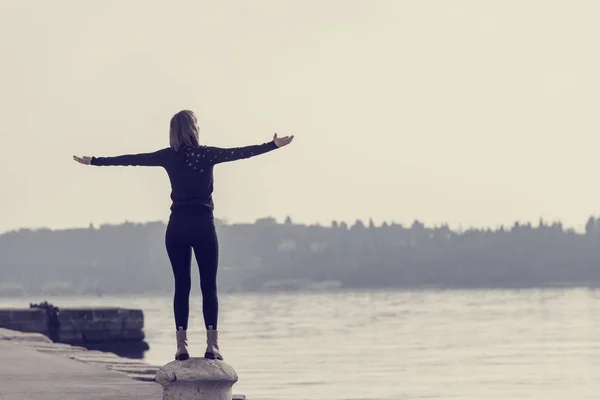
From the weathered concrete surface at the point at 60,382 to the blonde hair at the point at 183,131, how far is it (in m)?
7.43

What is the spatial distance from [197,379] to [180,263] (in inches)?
49.1

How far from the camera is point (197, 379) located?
43.5 feet

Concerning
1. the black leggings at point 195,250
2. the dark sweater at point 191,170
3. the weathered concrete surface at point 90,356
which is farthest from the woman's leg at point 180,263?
the weathered concrete surface at point 90,356

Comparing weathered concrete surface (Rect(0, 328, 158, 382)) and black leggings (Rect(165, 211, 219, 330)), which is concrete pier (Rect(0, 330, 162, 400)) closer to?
weathered concrete surface (Rect(0, 328, 158, 382))

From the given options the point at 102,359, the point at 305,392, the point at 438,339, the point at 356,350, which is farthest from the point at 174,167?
the point at 438,339

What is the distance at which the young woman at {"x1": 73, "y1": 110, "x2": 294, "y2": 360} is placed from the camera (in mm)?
12695

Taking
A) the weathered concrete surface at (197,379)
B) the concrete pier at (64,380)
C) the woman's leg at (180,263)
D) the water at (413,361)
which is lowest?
the water at (413,361)

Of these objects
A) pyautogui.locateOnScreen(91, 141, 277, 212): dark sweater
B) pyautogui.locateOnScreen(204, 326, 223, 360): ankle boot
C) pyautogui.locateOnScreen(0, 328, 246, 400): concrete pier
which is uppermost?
pyautogui.locateOnScreen(91, 141, 277, 212): dark sweater

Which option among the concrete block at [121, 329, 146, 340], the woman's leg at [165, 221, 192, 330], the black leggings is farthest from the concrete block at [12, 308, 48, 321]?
the black leggings

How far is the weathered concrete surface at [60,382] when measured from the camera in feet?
64.7

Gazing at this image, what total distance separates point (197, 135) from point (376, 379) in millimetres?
36058

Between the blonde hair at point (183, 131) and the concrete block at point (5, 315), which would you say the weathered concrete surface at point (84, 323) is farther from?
the blonde hair at point (183, 131)

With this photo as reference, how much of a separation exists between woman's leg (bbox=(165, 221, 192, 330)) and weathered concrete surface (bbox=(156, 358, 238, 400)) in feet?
1.52

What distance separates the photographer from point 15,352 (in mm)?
30344
